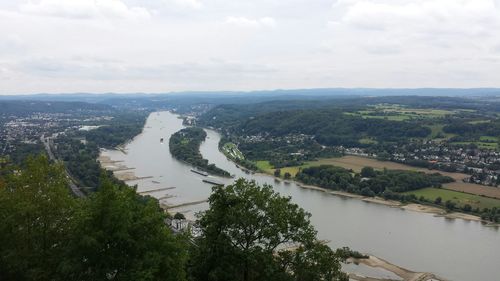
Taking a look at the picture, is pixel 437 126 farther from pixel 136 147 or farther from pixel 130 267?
pixel 130 267

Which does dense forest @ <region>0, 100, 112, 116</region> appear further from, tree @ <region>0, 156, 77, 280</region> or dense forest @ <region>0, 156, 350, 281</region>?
dense forest @ <region>0, 156, 350, 281</region>

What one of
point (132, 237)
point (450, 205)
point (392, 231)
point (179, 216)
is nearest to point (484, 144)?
point (450, 205)

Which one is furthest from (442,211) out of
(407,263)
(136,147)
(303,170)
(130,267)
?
(136,147)

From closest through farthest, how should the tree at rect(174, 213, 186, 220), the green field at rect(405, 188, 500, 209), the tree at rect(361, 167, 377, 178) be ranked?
1. the tree at rect(174, 213, 186, 220)
2. the green field at rect(405, 188, 500, 209)
3. the tree at rect(361, 167, 377, 178)

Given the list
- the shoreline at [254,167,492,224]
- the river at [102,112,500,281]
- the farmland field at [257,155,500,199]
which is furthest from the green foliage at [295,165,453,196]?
the river at [102,112,500,281]

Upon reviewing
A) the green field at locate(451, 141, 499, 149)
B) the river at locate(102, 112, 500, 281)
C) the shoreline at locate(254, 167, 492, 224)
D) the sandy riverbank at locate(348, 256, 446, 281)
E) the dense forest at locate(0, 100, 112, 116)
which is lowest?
the shoreline at locate(254, 167, 492, 224)

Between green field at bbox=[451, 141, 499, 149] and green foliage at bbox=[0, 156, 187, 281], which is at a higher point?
green foliage at bbox=[0, 156, 187, 281]

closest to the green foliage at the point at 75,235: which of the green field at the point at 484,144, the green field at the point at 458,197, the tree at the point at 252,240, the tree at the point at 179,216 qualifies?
the tree at the point at 252,240
